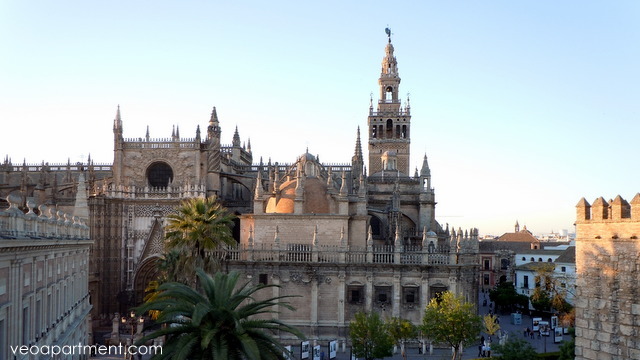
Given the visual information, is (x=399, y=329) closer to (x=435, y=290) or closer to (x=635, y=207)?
(x=435, y=290)

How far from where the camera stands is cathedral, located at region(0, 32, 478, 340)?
3841cm

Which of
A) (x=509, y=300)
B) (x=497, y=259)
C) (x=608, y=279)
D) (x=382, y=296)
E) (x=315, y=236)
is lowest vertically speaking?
(x=509, y=300)

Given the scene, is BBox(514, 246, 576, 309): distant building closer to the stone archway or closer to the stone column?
the stone column

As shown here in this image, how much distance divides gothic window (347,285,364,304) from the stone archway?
49.3 ft

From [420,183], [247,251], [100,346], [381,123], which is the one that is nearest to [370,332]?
[247,251]

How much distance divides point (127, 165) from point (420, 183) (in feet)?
90.8

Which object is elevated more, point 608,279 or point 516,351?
point 608,279

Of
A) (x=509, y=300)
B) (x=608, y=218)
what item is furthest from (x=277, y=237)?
(x=509, y=300)

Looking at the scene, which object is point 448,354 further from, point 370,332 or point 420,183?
point 420,183

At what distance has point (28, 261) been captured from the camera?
18.1 m

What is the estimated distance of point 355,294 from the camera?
38.8m

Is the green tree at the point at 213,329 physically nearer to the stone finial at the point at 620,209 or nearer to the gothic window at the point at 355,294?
the stone finial at the point at 620,209

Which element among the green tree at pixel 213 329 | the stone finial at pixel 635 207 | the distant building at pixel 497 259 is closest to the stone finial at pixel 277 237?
the green tree at pixel 213 329

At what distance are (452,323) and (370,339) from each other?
417 centimetres
